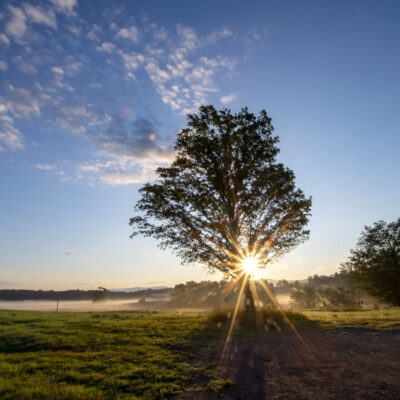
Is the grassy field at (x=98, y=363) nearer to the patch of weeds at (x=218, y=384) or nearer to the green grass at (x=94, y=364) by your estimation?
the green grass at (x=94, y=364)

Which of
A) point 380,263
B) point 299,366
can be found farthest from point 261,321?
point 380,263

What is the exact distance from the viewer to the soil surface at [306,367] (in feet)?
20.7

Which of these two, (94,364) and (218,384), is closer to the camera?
(218,384)

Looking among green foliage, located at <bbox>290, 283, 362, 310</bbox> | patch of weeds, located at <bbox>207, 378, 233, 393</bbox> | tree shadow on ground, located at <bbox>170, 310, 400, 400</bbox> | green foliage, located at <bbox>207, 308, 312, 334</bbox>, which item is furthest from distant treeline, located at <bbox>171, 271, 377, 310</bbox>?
patch of weeds, located at <bbox>207, 378, 233, 393</bbox>

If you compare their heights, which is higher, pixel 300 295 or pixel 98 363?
pixel 98 363

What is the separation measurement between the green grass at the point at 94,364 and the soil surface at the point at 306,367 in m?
1.02

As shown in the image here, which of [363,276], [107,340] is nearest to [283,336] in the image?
[107,340]

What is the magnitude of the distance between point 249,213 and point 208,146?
7.09 meters

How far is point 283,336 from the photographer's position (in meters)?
13.6

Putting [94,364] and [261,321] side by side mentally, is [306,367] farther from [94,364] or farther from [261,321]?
[261,321]

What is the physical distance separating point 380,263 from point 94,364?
4562cm

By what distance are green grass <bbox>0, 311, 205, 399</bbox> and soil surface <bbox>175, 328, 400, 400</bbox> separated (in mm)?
1025

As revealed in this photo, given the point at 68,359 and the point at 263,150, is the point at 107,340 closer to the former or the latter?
the point at 68,359

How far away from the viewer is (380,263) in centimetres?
3953
